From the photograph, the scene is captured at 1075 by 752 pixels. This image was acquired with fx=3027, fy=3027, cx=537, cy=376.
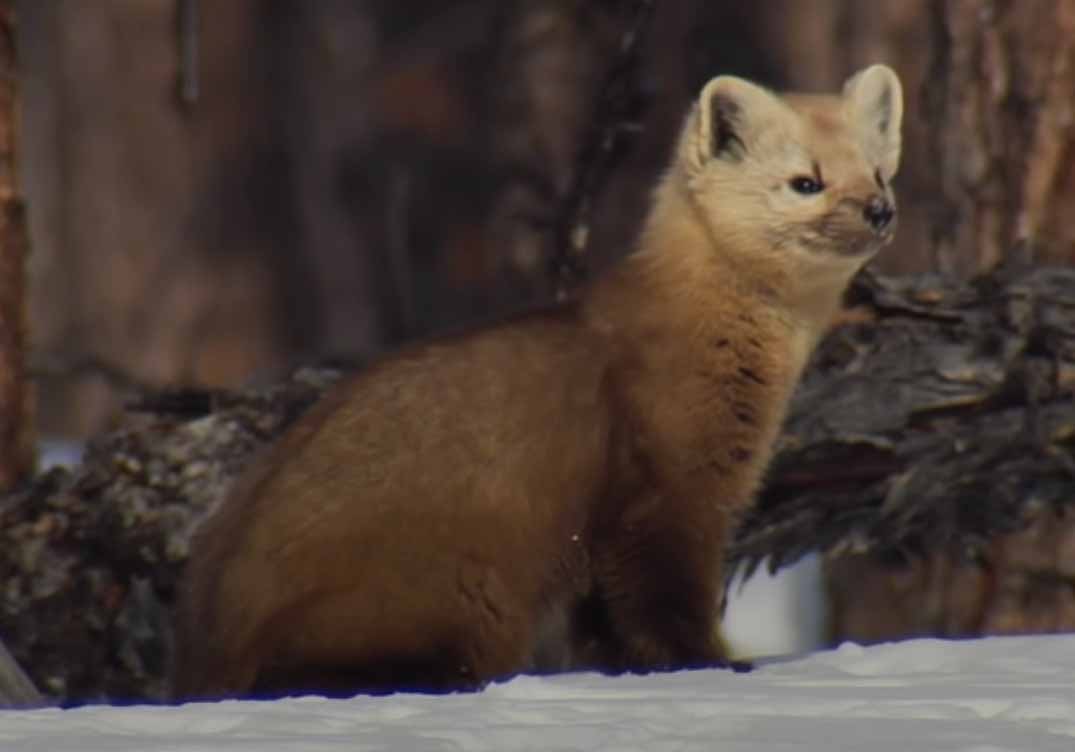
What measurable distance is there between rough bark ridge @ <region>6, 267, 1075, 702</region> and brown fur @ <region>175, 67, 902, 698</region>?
67cm

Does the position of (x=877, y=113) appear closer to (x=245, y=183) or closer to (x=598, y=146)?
(x=598, y=146)

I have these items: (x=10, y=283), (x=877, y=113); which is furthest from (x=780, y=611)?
(x=10, y=283)

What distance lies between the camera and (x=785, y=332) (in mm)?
6980

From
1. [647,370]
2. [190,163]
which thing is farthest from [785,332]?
[190,163]

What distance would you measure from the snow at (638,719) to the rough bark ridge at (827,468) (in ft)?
6.91

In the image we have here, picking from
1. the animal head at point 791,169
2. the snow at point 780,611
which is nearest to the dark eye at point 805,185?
the animal head at point 791,169

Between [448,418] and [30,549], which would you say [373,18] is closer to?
[30,549]

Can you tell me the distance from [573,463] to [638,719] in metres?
1.62

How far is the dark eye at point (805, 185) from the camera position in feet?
22.6

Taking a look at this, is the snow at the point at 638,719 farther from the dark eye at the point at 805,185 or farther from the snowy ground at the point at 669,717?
the dark eye at the point at 805,185

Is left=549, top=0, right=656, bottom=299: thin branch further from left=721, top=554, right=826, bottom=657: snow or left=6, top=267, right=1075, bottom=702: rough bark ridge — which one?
left=6, top=267, right=1075, bottom=702: rough bark ridge

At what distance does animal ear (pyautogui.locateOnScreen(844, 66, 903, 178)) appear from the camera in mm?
7043

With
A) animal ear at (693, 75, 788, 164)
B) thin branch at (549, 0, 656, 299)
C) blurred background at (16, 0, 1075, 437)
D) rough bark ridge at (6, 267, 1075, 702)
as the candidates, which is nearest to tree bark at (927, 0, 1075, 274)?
rough bark ridge at (6, 267, 1075, 702)

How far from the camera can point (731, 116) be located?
706 cm
